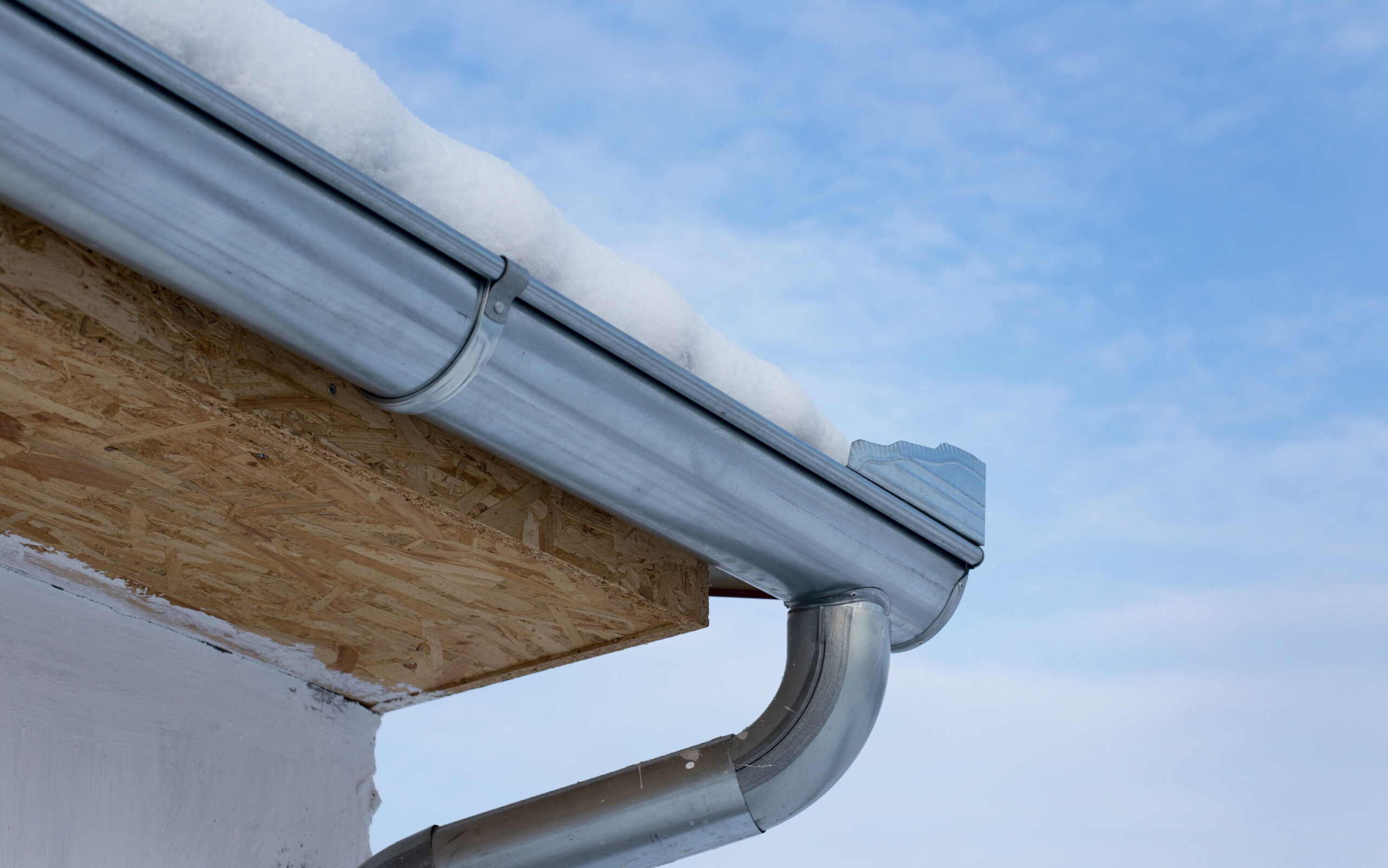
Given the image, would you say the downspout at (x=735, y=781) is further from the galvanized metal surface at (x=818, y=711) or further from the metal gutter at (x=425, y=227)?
the metal gutter at (x=425, y=227)

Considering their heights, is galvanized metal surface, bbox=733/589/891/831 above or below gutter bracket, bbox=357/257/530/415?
below

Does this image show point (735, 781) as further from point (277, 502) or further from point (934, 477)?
point (277, 502)

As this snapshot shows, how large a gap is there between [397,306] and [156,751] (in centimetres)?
107

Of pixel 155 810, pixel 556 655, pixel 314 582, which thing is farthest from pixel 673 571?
pixel 155 810

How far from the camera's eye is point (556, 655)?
1814 millimetres

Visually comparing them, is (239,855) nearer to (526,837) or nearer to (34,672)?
(34,672)

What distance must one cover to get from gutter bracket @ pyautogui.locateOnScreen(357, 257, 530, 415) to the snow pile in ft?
0.28

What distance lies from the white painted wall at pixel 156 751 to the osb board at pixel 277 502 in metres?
0.11

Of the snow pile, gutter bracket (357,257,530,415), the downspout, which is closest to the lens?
the snow pile

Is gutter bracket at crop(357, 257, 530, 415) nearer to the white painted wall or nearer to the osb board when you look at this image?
the osb board

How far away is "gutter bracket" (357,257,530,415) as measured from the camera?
1.11 metres

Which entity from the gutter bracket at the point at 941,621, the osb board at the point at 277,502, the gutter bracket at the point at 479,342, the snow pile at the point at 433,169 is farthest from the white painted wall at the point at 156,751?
the gutter bracket at the point at 941,621

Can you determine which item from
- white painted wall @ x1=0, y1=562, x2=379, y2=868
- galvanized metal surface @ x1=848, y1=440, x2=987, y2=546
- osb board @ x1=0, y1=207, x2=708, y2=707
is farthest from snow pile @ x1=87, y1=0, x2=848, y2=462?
white painted wall @ x1=0, y1=562, x2=379, y2=868

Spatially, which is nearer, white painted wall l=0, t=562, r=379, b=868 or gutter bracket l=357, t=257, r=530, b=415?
gutter bracket l=357, t=257, r=530, b=415
